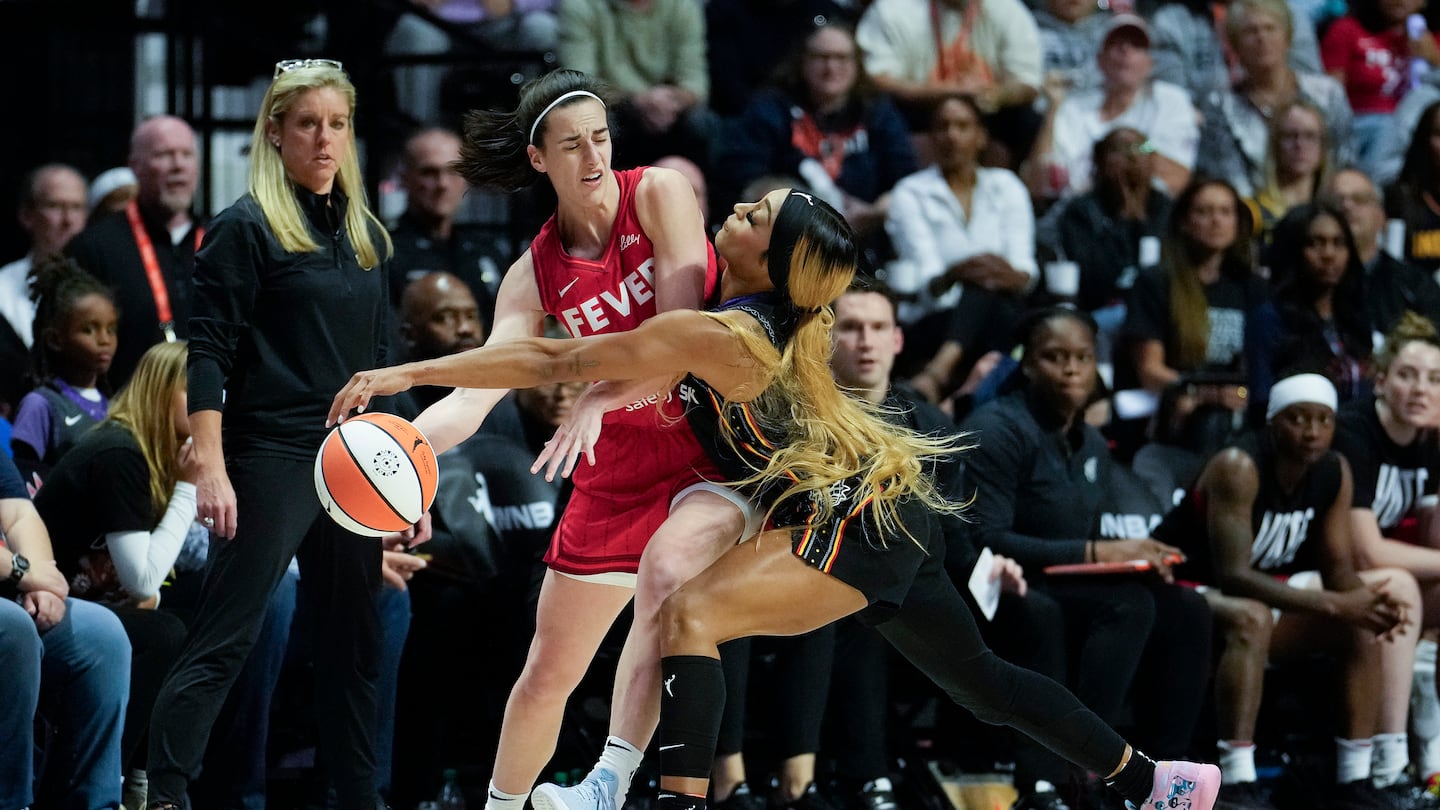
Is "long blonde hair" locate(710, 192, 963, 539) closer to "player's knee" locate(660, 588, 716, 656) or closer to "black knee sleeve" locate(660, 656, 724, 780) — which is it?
"player's knee" locate(660, 588, 716, 656)

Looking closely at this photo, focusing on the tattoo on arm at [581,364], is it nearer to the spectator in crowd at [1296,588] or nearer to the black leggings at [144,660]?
the black leggings at [144,660]

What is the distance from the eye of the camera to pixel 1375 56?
30.1 feet

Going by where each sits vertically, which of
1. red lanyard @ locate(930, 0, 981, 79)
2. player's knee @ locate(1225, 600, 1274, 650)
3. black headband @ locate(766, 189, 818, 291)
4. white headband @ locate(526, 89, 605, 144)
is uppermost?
red lanyard @ locate(930, 0, 981, 79)

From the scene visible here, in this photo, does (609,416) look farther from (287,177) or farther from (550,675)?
(287,177)

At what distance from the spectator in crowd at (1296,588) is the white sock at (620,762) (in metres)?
2.52

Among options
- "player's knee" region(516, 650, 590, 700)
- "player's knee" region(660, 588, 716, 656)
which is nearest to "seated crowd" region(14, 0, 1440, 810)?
"player's knee" region(516, 650, 590, 700)

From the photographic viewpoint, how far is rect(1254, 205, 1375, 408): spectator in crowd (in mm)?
6961

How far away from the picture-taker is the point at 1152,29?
8750 millimetres

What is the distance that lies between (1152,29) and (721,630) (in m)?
6.03

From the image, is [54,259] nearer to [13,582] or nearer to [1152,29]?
[13,582]

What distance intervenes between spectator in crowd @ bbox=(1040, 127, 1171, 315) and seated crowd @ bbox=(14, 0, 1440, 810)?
0.07ft

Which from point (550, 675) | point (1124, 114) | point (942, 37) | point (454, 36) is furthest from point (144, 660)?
point (1124, 114)

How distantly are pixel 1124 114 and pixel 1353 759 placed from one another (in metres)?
3.60

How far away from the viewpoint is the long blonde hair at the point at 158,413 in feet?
15.8
